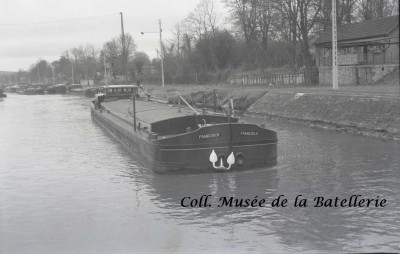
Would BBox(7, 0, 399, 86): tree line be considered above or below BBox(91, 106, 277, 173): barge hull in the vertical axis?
above

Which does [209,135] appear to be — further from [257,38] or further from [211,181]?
[257,38]

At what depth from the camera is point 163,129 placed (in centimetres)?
1523

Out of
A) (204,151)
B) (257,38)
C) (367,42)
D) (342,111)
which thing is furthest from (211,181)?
(257,38)

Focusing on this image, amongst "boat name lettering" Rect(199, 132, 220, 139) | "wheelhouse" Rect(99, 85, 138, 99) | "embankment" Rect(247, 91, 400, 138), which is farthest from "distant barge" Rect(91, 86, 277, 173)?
"wheelhouse" Rect(99, 85, 138, 99)

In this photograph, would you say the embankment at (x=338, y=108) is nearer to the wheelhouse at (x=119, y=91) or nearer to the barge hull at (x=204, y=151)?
the barge hull at (x=204, y=151)

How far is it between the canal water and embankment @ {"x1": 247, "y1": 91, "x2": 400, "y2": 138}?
1616 millimetres

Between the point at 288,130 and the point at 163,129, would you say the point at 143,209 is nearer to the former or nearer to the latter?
the point at 163,129

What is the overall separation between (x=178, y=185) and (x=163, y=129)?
3332 millimetres

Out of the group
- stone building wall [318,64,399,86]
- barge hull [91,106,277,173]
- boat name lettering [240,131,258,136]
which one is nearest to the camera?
barge hull [91,106,277,173]

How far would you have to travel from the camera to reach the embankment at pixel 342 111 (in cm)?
1983

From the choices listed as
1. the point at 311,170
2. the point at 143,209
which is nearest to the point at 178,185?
the point at 143,209

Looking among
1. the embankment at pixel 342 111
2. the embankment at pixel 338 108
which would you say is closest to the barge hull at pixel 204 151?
the embankment at pixel 338 108

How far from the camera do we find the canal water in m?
8.14

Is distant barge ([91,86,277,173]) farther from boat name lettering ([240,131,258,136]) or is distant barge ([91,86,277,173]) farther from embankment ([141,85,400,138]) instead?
embankment ([141,85,400,138])
